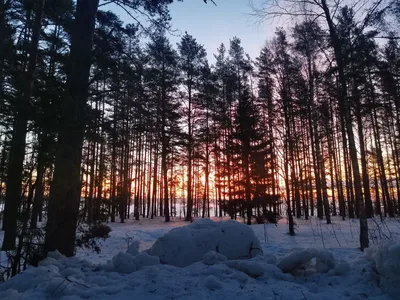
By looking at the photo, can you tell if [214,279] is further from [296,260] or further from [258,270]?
[296,260]

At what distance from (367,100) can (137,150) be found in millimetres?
20174

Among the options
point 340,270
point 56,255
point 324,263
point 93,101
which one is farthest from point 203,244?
point 93,101

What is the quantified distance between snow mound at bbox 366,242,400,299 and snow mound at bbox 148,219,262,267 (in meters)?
2.13

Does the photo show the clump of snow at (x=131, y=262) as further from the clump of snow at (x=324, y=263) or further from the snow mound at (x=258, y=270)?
the clump of snow at (x=324, y=263)

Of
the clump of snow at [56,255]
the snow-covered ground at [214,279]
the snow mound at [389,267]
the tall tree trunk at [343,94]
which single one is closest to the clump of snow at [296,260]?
the snow-covered ground at [214,279]

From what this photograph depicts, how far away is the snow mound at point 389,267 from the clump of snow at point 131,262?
315 cm

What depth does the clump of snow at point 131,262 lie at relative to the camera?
4059 mm

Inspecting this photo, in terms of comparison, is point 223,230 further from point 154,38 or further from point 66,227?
point 154,38

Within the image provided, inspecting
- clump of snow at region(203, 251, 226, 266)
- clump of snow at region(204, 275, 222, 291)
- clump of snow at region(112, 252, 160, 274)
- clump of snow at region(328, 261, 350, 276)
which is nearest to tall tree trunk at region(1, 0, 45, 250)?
clump of snow at region(112, 252, 160, 274)

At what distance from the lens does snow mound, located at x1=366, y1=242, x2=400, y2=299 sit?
3.28 meters

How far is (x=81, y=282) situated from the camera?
3.53 metres

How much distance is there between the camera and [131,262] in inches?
163

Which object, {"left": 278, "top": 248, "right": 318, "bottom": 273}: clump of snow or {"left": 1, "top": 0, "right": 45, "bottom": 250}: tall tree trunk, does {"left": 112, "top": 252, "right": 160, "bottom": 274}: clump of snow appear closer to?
{"left": 278, "top": 248, "right": 318, "bottom": 273}: clump of snow

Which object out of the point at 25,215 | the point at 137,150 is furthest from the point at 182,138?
the point at 25,215
